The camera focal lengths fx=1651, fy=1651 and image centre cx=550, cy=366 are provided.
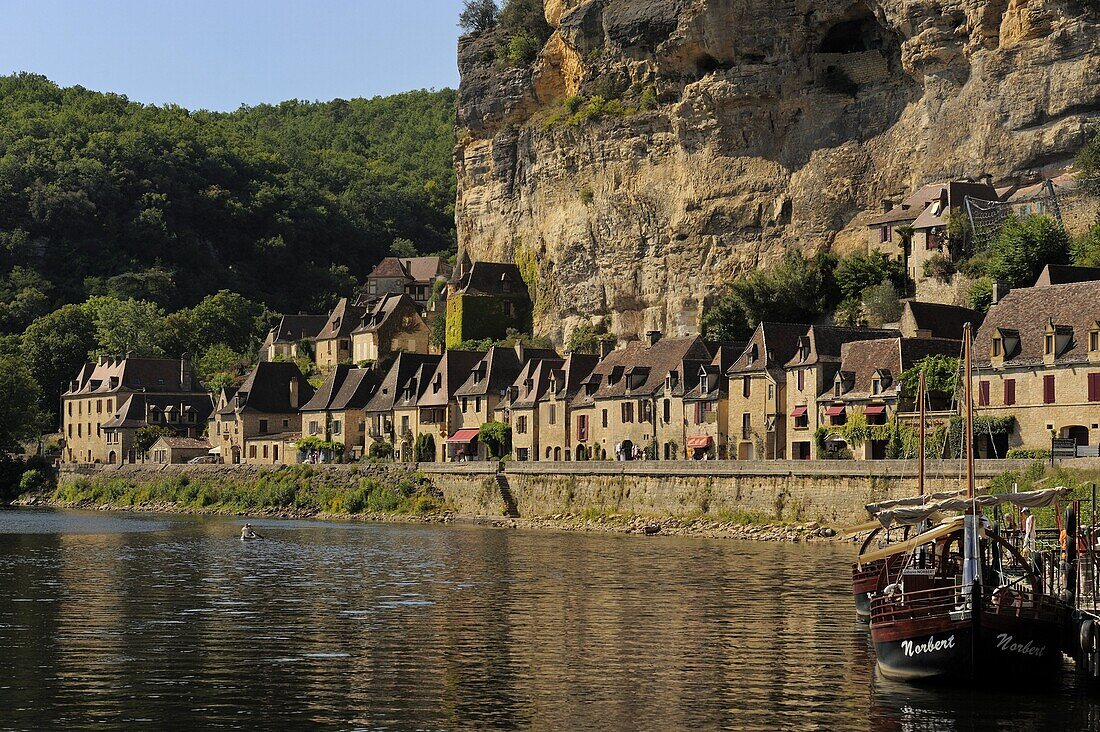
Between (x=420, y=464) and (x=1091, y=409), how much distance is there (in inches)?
1473

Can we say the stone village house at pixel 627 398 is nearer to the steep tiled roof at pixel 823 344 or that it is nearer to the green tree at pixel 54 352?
the steep tiled roof at pixel 823 344

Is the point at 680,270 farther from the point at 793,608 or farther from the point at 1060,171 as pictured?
the point at 793,608

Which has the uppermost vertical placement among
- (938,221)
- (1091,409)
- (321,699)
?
(938,221)

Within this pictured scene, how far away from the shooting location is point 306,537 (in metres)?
68.4

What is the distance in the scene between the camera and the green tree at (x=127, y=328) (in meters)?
140

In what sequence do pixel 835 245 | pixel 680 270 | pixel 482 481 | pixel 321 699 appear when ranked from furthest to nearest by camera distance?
pixel 680 270 → pixel 835 245 → pixel 482 481 → pixel 321 699

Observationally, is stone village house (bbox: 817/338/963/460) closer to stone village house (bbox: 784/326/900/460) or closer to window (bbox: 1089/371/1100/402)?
stone village house (bbox: 784/326/900/460)

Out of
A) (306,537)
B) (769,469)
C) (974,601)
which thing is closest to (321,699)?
(974,601)

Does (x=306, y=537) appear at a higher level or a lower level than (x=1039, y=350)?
lower

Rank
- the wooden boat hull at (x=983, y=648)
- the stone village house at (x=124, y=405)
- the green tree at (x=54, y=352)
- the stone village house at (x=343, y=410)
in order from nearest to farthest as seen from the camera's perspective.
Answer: the wooden boat hull at (x=983, y=648)
the stone village house at (x=343, y=410)
the stone village house at (x=124, y=405)
the green tree at (x=54, y=352)

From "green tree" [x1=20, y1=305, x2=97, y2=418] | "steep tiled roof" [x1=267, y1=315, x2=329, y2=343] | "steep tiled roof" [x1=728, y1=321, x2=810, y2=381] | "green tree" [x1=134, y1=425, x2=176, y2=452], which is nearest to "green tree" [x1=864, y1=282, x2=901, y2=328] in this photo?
"steep tiled roof" [x1=728, y1=321, x2=810, y2=381]

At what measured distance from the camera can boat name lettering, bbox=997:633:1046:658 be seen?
1099 inches

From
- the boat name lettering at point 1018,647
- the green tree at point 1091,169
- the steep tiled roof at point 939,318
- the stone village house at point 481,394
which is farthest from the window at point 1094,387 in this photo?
the stone village house at point 481,394

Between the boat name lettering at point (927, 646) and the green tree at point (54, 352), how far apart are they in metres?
118
